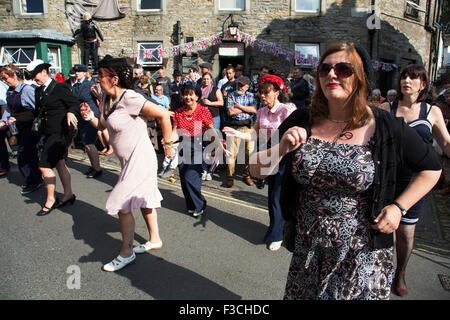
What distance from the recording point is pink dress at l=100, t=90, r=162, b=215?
324 cm

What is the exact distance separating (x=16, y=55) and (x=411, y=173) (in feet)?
62.0

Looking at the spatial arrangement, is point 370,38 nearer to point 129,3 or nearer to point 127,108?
point 129,3

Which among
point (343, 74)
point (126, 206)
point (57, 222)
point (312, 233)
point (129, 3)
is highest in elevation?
point (129, 3)

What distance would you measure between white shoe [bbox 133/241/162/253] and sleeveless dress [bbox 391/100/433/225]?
2620 mm

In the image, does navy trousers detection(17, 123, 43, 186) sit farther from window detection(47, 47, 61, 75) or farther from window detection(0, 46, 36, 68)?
window detection(0, 46, 36, 68)

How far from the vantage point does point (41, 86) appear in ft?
16.7

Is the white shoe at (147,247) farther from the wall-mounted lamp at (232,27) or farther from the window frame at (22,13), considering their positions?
the window frame at (22,13)

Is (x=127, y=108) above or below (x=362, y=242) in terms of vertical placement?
above

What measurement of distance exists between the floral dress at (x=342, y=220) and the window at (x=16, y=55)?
1825 cm

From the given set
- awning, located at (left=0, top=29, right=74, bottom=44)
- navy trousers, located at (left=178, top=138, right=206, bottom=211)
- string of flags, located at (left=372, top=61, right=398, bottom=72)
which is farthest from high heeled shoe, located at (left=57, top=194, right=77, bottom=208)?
string of flags, located at (left=372, top=61, right=398, bottom=72)

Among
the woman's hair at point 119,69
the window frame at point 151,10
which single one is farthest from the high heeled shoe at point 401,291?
the window frame at point 151,10

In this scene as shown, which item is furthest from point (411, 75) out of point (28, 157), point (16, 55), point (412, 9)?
point (16, 55)
